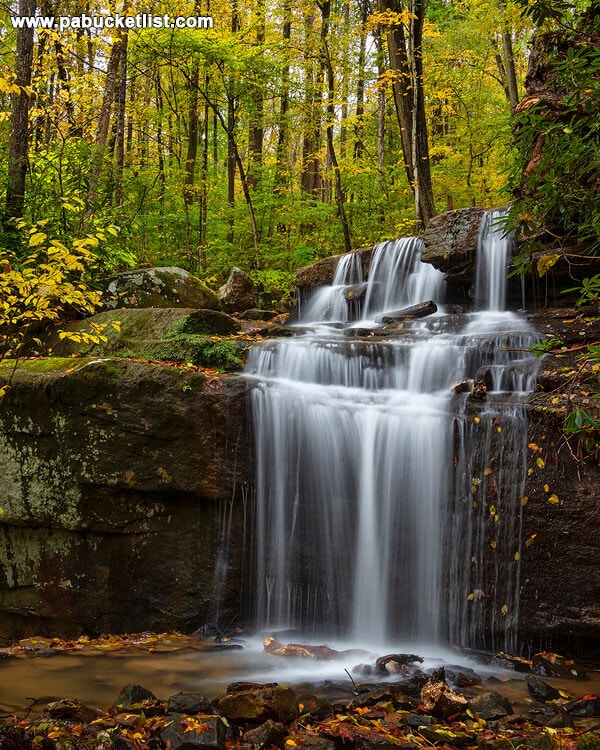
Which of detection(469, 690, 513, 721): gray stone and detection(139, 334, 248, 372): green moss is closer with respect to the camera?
detection(469, 690, 513, 721): gray stone

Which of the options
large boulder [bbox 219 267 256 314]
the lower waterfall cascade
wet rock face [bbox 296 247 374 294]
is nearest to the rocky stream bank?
the lower waterfall cascade

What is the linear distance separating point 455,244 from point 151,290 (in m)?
4.52

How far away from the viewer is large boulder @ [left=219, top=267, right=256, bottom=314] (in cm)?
1091

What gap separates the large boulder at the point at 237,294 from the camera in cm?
1091

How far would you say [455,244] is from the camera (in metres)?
8.84

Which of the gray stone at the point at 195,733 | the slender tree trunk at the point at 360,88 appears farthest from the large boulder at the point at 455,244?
the gray stone at the point at 195,733

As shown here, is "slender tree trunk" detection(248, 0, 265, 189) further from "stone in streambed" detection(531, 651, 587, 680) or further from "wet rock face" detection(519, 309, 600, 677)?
"stone in streambed" detection(531, 651, 587, 680)

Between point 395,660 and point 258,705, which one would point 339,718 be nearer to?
point 258,705

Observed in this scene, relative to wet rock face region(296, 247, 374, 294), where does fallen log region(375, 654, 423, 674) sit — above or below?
below

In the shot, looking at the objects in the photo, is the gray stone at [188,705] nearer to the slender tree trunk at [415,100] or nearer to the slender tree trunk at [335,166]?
the slender tree trunk at [415,100]

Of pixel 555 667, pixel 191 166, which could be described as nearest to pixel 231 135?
pixel 191 166

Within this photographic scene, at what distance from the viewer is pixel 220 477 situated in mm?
5414

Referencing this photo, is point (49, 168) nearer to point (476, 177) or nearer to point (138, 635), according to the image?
point (138, 635)

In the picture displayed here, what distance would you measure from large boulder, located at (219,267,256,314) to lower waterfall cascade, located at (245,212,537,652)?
467 centimetres
